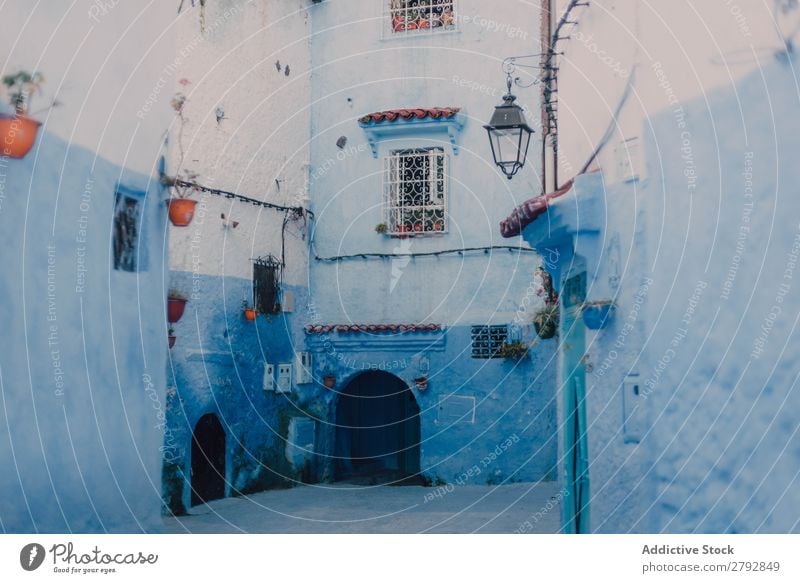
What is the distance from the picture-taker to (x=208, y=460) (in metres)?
7.27

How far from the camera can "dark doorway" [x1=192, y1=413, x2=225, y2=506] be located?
7.05 m

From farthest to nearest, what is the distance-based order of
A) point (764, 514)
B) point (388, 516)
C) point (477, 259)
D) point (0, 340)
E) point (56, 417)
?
1. point (477, 259)
2. point (388, 516)
3. point (56, 417)
4. point (0, 340)
5. point (764, 514)

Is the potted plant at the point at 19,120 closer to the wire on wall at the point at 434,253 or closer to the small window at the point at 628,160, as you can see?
the small window at the point at 628,160

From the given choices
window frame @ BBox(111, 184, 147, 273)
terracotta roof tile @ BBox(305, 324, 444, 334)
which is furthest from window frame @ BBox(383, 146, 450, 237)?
window frame @ BBox(111, 184, 147, 273)

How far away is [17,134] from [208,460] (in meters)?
3.58

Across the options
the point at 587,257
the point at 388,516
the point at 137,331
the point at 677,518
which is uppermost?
the point at 587,257

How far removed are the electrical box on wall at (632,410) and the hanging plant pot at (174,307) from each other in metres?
3.39

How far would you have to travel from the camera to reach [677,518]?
3.60m

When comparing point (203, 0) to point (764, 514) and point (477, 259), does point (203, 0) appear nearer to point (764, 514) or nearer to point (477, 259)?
point (477, 259)

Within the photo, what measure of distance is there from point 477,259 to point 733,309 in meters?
5.37

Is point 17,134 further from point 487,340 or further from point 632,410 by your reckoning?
point 487,340

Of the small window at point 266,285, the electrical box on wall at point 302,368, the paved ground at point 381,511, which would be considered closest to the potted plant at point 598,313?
the paved ground at point 381,511

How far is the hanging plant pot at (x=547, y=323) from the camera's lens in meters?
7.64

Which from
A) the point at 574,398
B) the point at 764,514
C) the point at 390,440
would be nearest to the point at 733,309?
the point at 764,514
